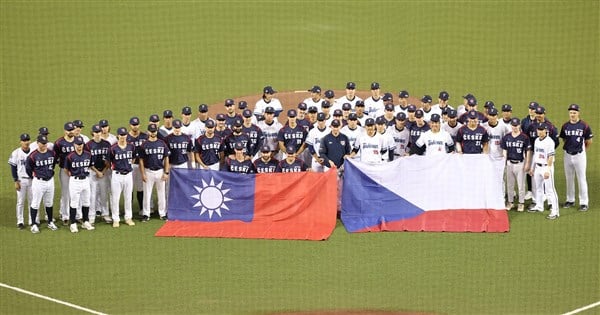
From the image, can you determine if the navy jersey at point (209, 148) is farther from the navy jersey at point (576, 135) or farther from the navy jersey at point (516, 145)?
the navy jersey at point (576, 135)

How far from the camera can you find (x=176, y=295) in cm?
1345

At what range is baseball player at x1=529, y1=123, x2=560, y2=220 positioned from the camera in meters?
15.8

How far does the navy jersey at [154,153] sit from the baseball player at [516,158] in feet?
15.9

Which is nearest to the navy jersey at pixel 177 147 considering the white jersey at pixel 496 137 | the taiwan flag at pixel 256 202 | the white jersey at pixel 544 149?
the taiwan flag at pixel 256 202

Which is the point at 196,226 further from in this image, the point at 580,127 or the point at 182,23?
the point at 182,23

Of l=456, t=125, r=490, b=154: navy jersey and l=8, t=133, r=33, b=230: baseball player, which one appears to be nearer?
l=8, t=133, r=33, b=230: baseball player

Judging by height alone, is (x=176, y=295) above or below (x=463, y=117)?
below

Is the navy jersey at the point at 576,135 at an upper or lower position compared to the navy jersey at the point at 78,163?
upper

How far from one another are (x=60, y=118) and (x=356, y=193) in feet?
29.7

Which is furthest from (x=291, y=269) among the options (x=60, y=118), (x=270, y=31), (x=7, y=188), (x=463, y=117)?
(x=270, y=31)

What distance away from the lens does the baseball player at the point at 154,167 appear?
627 inches

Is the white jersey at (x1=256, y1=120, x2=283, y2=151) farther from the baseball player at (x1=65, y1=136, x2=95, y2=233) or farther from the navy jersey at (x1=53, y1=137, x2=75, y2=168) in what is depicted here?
the navy jersey at (x1=53, y1=137, x2=75, y2=168)

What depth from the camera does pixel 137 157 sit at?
16.1 m

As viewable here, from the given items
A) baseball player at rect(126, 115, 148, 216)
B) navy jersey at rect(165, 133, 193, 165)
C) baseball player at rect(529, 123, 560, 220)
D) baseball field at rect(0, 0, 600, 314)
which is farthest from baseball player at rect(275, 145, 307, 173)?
baseball player at rect(529, 123, 560, 220)
